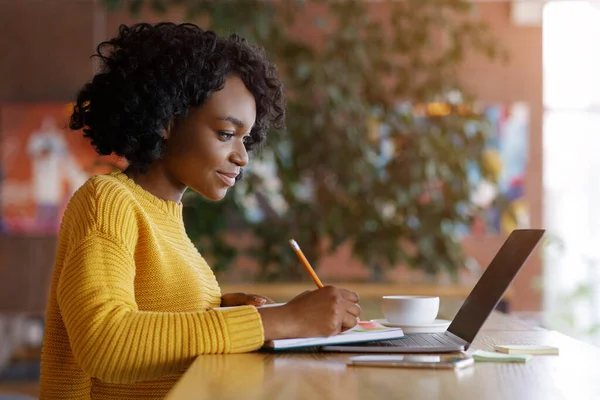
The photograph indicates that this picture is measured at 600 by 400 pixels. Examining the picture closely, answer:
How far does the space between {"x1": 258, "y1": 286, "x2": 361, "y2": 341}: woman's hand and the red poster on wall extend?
15.5 feet

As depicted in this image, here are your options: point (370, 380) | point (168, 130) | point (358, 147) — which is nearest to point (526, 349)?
point (370, 380)

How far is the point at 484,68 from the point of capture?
555 centimetres

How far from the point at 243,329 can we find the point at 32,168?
4.86m

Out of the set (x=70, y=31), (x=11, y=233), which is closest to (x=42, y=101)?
(x=70, y=31)

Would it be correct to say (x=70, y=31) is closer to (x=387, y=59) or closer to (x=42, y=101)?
(x=42, y=101)

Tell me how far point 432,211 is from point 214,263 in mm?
955

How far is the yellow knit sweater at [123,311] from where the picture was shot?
1020 mm

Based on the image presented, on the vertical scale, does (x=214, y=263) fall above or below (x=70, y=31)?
below

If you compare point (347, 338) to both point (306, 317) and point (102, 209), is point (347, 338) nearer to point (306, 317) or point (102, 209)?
point (306, 317)

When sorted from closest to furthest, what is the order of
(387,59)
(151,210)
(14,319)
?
(151,210)
(387,59)
(14,319)

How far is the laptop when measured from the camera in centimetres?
110

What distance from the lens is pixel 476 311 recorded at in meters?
1.17

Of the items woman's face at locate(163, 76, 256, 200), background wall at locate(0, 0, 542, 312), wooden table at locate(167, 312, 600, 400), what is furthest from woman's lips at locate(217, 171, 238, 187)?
background wall at locate(0, 0, 542, 312)

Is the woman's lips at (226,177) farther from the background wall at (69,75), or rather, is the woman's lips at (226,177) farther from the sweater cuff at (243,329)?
the background wall at (69,75)
